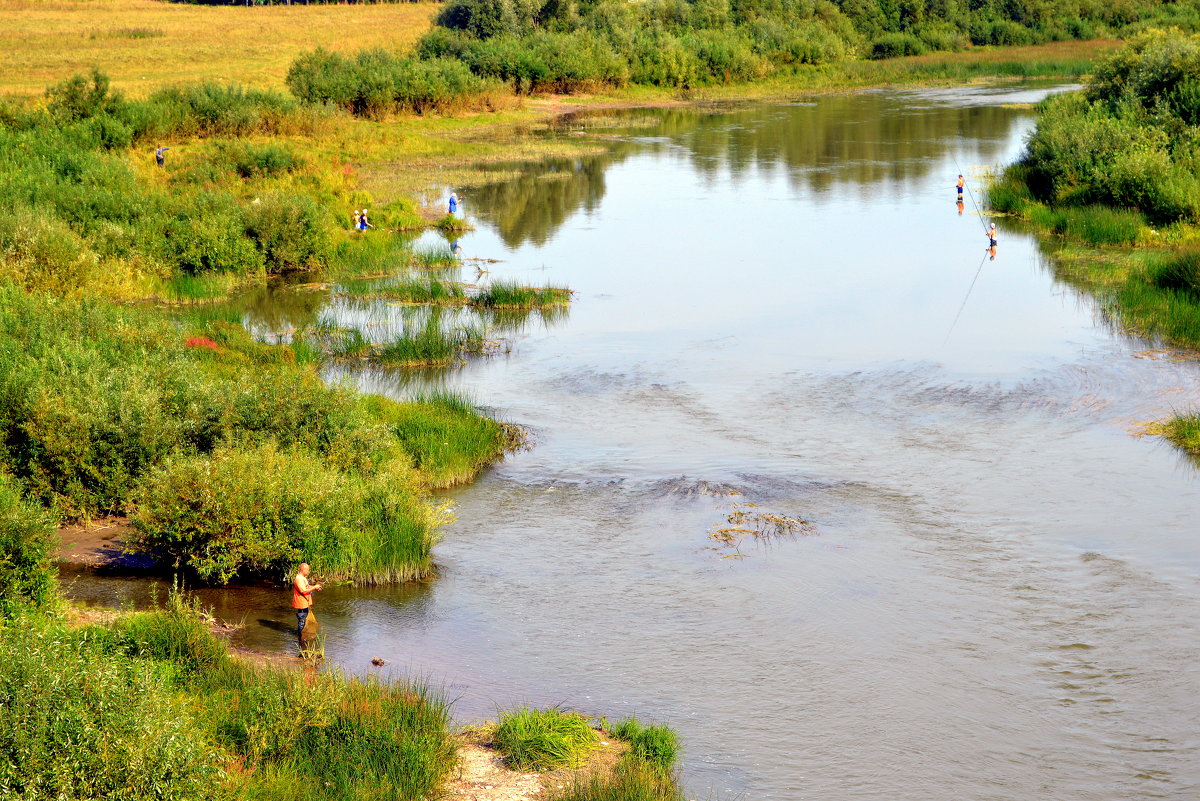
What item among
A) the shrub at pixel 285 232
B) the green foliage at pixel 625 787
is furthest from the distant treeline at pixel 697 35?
the green foliage at pixel 625 787

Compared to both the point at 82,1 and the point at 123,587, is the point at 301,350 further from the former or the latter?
the point at 82,1

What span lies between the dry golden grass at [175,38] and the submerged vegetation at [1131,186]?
3809cm

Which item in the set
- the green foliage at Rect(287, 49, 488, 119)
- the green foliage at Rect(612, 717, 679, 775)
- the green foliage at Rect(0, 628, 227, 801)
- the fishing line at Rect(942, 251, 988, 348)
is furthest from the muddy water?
the green foliage at Rect(287, 49, 488, 119)

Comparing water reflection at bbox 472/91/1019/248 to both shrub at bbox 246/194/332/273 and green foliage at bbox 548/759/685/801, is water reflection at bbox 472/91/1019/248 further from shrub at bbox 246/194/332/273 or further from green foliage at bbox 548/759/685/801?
green foliage at bbox 548/759/685/801

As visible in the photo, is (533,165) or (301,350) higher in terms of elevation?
(533,165)

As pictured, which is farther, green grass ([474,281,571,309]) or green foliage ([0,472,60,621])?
green grass ([474,281,571,309])

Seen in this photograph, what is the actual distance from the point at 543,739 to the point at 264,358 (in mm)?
A: 13581

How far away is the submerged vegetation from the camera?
26.9 meters

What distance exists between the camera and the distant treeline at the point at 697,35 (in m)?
73.1

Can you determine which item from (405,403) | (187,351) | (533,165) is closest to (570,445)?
(405,403)

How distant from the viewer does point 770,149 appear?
54250 millimetres

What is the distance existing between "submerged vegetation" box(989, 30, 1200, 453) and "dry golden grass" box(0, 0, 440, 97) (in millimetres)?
38095

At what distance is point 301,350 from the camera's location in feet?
77.0

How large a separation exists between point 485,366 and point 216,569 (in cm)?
1066
